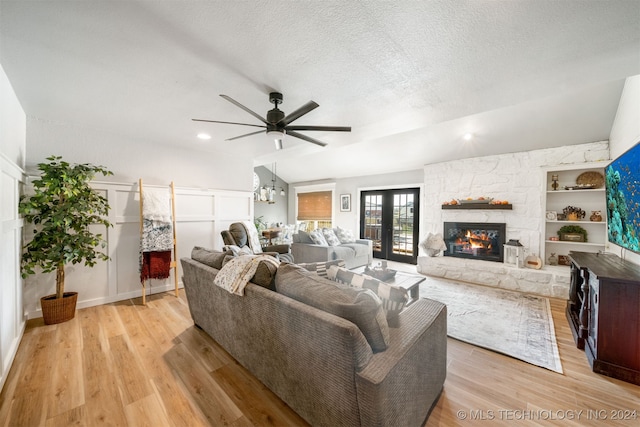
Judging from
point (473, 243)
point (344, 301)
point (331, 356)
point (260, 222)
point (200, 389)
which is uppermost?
point (260, 222)

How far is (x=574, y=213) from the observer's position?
12.5ft

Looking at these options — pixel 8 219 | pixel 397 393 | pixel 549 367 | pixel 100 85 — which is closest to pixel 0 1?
pixel 100 85

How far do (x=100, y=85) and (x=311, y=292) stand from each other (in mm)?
2662

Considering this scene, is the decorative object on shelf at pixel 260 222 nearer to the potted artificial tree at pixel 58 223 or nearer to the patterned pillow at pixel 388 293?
the potted artificial tree at pixel 58 223

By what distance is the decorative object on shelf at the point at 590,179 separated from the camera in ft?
12.0

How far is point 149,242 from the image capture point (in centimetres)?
340

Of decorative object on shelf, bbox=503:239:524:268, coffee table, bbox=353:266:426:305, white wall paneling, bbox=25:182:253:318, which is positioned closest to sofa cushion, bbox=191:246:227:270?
white wall paneling, bbox=25:182:253:318

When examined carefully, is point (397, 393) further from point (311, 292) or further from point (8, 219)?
point (8, 219)

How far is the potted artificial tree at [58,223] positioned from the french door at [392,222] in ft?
18.3

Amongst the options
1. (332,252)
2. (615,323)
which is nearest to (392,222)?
(332,252)

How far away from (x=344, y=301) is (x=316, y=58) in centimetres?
176

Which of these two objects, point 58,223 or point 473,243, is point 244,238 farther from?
point 473,243

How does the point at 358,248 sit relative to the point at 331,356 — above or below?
below

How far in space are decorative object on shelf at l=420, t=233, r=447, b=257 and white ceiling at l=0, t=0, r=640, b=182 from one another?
2604 mm
